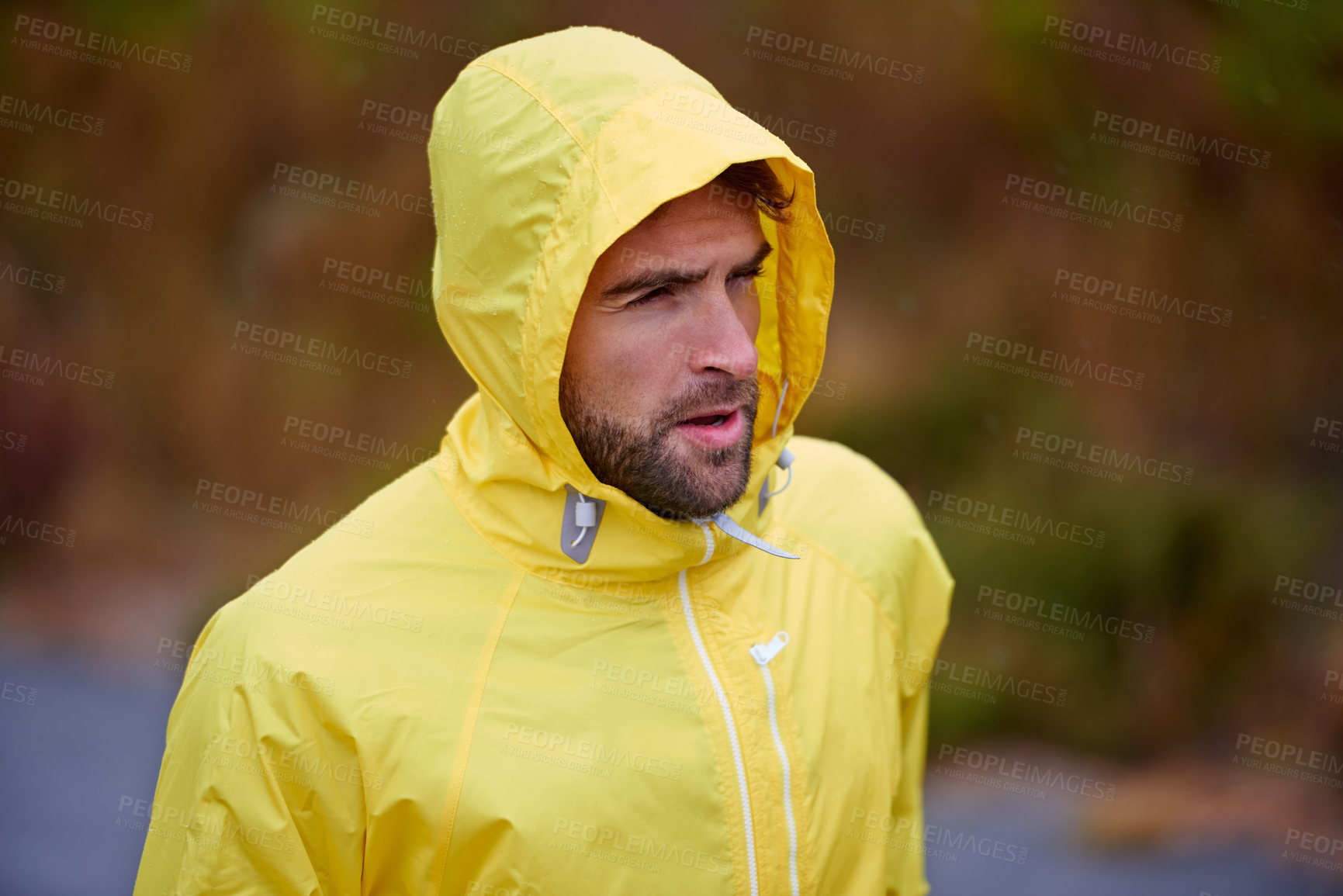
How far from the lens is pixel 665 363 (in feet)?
5.65

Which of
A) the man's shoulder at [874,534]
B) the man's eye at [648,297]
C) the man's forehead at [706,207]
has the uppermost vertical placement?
the man's forehead at [706,207]

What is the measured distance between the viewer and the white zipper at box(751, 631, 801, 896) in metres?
1.72

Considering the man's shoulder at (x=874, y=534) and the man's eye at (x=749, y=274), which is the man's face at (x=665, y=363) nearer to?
the man's eye at (x=749, y=274)

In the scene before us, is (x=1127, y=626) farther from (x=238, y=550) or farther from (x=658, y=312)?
(x=238, y=550)

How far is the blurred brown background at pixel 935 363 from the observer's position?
15.6 ft

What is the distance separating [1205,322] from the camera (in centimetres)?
511

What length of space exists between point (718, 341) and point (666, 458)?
8.2 inches

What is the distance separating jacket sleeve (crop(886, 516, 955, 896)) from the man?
0.30 m

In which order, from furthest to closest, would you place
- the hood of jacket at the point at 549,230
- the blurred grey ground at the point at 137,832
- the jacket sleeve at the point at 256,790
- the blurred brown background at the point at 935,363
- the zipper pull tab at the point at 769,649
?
the blurred brown background at the point at 935,363 → the blurred grey ground at the point at 137,832 → the zipper pull tab at the point at 769,649 → the hood of jacket at the point at 549,230 → the jacket sleeve at the point at 256,790

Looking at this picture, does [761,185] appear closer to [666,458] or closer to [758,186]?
[758,186]

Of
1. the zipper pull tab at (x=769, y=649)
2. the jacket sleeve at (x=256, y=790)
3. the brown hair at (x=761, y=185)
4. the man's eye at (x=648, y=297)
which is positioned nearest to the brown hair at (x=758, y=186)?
the brown hair at (x=761, y=185)

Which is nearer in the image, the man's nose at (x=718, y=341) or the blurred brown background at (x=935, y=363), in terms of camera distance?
the man's nose at (x=718, y=341)

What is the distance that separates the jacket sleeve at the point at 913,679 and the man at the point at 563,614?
0.30 meters

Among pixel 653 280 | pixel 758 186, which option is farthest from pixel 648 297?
pixel 758 186
